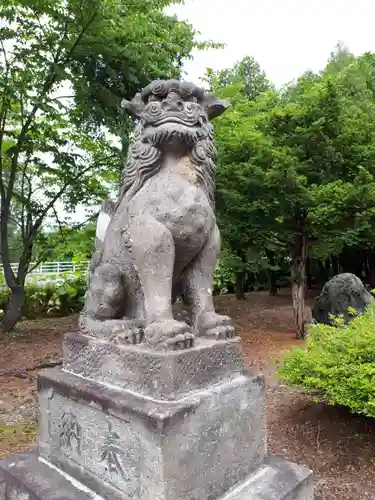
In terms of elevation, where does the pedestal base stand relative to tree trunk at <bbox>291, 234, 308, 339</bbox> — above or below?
below

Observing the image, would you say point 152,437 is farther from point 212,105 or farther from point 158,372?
point 212,105

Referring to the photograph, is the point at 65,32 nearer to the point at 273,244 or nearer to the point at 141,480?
the point at 273,244

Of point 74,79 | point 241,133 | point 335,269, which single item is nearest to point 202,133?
point 241,133

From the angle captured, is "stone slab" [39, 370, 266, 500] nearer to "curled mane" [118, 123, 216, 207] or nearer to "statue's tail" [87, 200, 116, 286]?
"statue's tail" [87, 200, 116, 286]

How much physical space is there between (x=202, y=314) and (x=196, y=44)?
641 centimetres

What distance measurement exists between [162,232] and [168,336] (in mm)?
478

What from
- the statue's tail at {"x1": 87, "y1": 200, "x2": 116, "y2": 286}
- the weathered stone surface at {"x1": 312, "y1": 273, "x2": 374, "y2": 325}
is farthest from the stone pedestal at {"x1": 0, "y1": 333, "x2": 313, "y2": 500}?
the weathered stone surface at {"x1": 312, "y1": 273, "x2": 374, "y2": 325}

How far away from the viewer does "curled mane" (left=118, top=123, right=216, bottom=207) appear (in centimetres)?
206

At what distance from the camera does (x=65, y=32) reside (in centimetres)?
616

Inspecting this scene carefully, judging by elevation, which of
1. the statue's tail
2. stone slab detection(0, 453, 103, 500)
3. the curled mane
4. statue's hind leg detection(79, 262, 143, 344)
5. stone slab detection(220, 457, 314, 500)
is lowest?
stone slab detection(220, 457, 314, 500)

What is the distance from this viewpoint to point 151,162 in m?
2.05

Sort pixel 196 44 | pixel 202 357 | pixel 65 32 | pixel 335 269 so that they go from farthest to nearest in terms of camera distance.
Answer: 1. pixel 335 269
2. pixel 196 44
3. pixel 65 32
4. pixel 202 357

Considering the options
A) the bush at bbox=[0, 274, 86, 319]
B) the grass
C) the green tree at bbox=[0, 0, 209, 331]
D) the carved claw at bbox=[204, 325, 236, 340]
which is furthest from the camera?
the bush at bbox=[0, 274, 86, 319]

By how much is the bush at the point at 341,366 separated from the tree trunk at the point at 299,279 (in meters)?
3.49
